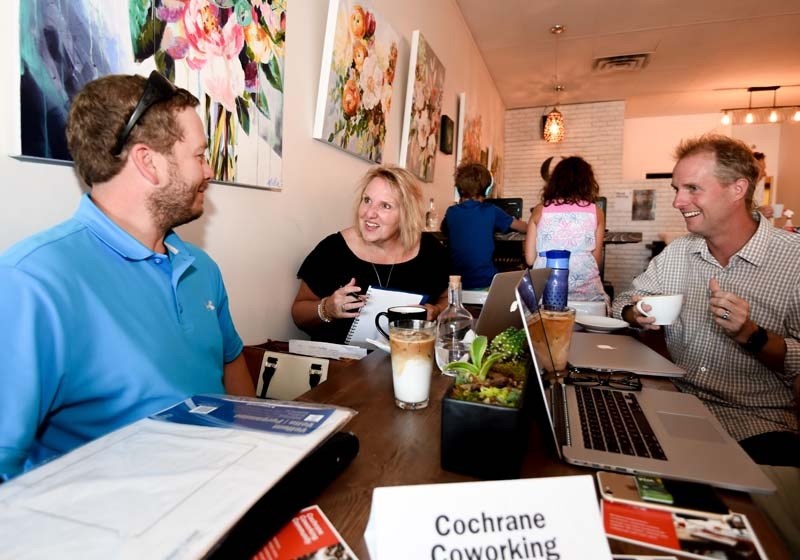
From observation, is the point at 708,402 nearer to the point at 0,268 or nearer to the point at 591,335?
the point at 591,335

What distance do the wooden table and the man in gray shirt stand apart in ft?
2.58

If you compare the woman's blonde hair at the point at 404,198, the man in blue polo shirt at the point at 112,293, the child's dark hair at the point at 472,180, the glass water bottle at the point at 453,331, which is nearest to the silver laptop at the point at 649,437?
the glass water bottle at the point at 453,331

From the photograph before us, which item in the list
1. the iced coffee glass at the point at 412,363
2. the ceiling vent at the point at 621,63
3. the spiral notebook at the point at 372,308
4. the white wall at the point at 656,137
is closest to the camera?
the iced coffee glass at the point at 412,363

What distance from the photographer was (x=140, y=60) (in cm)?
105

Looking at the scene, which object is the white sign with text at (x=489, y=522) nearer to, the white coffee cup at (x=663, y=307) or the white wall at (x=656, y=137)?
the white coffee cup at (x=663, y=307)

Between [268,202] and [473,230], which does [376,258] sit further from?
[473,230]

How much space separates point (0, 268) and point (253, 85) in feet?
3.23

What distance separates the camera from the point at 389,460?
0.63m

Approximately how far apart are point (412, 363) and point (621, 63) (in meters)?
6.04

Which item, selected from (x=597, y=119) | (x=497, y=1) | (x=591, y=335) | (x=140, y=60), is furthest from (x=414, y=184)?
(x=597, y=119)

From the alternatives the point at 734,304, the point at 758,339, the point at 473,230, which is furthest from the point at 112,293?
the point at 473,230

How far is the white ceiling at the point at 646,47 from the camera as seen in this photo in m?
4.12

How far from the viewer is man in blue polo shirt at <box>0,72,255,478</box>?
2.18 ft

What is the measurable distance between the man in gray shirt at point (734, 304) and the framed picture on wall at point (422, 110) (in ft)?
5.43
